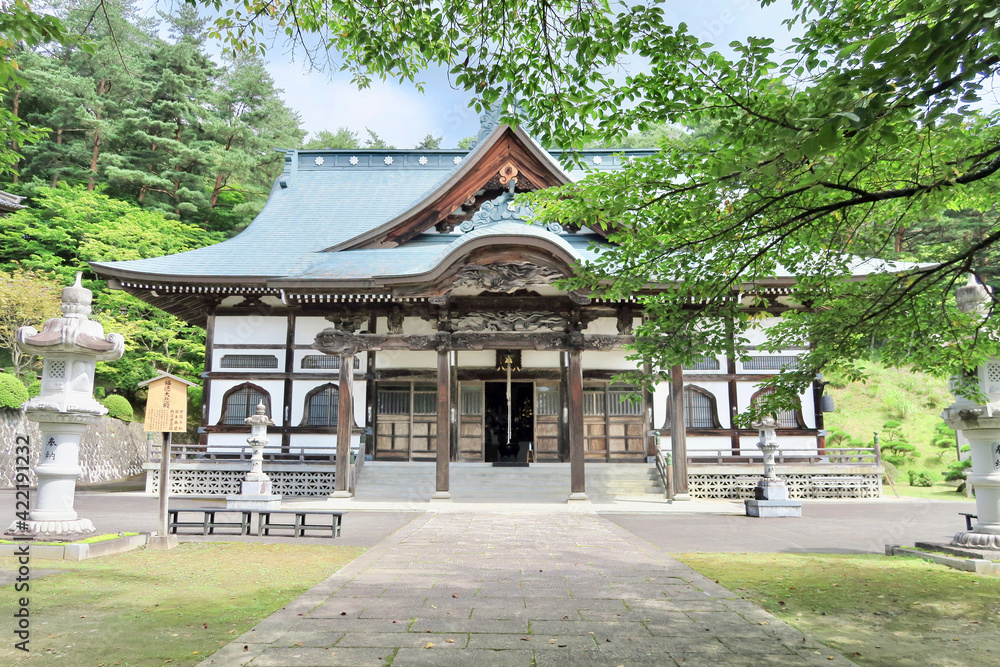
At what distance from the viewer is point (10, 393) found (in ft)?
56.9

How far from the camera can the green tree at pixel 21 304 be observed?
63.9 ft

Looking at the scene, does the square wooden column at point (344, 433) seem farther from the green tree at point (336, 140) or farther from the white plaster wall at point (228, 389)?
the green tree at point (336, 140)

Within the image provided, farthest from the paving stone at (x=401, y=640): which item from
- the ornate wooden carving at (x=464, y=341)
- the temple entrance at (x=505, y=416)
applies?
the temple entrance at (x=505, y=416)

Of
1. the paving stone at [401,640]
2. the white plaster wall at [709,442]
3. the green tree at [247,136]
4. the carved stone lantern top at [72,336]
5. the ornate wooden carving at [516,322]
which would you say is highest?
the green tree at [247,136]

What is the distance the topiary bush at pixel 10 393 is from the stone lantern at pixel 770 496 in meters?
18.8

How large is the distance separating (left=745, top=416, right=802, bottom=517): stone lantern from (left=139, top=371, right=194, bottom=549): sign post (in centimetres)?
988

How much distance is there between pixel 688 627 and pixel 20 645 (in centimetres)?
413

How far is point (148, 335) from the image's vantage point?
73.1 feet

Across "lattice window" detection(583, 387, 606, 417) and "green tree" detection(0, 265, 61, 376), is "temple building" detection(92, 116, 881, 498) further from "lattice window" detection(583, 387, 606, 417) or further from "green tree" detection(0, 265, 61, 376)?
"green tree" detection(0, 265, 61, 376)

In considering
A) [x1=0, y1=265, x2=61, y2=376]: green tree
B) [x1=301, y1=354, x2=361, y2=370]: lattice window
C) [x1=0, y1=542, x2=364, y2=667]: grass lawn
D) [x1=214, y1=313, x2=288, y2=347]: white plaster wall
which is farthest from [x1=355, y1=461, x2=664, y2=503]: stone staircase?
[x1=0, y1=265, x2=61, y2=376]: green tree

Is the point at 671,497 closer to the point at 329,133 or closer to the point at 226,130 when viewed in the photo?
the point at 226,130

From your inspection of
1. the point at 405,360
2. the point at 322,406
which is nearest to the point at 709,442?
the point at 405,360

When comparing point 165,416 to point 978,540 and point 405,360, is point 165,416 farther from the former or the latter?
point 978,540

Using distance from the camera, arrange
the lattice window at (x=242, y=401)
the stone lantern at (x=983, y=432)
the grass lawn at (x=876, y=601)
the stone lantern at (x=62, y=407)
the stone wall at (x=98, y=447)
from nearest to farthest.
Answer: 1. the grass lawn at (x=876, y=601)
2. the stone lantern at (x=983, y=432)
3. the stone lantern at (x=62, y=407)
4. the lattice window at (x=242, y=401)
5. the stone wall at (x=98, y=447)
